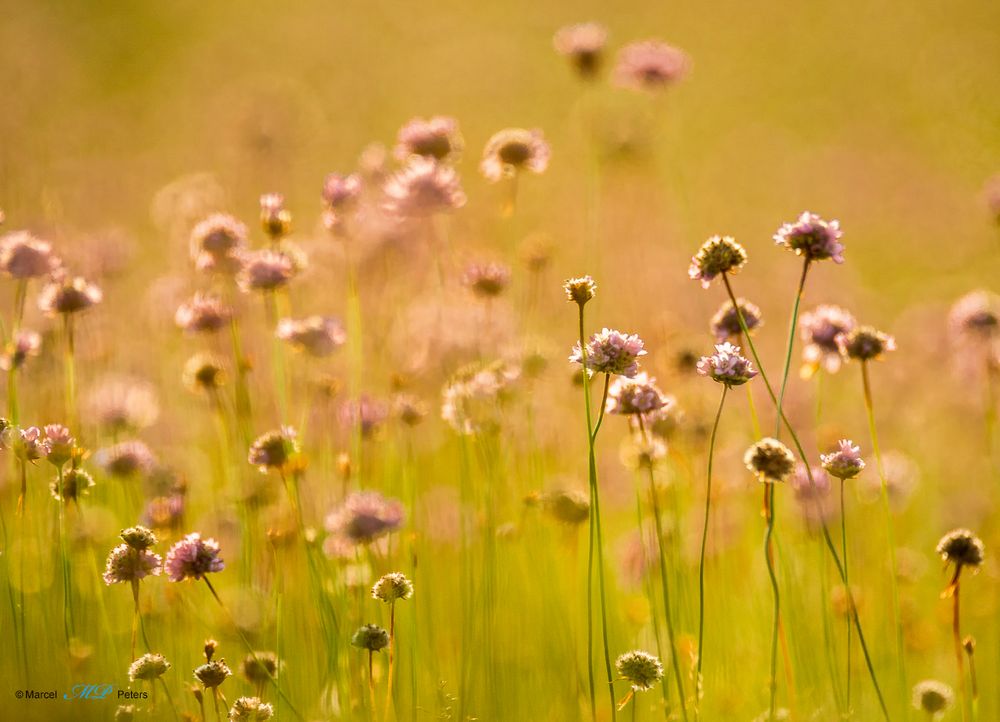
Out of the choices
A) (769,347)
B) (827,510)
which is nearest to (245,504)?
(827,510)

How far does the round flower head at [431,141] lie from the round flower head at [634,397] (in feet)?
4.96

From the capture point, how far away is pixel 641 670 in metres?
2.50

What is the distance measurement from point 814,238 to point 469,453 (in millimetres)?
3256

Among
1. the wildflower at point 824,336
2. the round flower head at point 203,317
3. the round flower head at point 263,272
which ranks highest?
the round flower head at point 263,272

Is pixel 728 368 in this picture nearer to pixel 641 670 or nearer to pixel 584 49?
pixel 641 670

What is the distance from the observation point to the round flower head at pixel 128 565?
2.44m

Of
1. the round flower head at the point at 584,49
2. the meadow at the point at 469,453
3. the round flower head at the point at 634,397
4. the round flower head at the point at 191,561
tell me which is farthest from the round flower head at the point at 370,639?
the round flower head at the point at 584,49

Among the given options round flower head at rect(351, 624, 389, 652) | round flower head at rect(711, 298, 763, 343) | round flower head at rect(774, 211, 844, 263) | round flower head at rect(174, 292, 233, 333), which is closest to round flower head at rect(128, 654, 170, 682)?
round flower head at rect(351, 624, 389, 652)

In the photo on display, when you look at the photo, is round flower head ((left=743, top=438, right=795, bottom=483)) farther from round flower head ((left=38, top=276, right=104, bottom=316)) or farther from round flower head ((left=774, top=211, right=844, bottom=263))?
round flower head ((left=38, top=276, right=104, bottom=316))

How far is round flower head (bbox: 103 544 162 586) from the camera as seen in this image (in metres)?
Answer: 2.44

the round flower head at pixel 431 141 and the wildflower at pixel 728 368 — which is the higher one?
the round flower head at pixel 431 141

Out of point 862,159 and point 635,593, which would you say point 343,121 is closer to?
point 862,159

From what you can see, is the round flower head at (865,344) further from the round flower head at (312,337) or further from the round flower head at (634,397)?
the round flower head at (312,337)

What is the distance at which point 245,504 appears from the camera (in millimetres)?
3338
